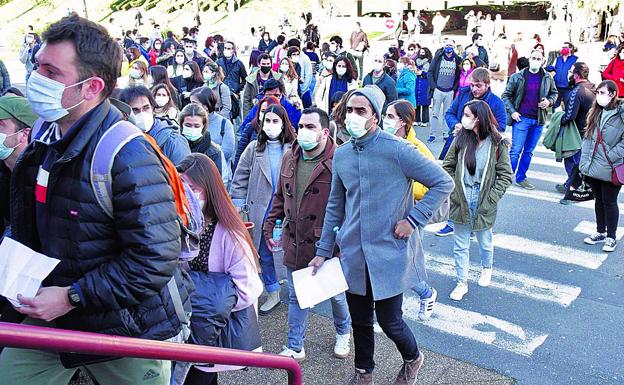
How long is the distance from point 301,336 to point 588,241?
4112 mm

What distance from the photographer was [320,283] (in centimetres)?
412

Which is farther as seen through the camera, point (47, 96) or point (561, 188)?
point (561, 188)

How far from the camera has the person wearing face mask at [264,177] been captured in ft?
18.2

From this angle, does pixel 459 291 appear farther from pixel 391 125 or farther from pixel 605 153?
pixel 605 153

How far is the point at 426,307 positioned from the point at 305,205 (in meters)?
1.56

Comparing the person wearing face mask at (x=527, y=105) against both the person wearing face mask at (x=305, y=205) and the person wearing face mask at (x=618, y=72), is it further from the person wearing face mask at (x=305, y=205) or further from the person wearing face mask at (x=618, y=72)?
the person wearing face mask at (x=305, y=205)

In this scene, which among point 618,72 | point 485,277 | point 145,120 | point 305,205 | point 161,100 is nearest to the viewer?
point 305,205

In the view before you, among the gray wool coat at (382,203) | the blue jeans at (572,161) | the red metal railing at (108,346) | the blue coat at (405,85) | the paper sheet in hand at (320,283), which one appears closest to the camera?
the red metal railing at (108,346)

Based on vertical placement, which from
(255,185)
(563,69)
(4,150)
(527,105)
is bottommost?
(563,69)

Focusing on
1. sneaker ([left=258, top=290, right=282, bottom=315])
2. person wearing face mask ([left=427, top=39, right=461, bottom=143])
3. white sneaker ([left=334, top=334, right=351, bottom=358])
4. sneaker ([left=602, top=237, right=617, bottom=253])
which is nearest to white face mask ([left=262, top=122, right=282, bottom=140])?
sneaker ([left=258, top=290, right=282, bottom=315])

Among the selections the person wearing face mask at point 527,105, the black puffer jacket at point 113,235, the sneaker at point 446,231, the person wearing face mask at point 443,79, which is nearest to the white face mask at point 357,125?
the black puffer jacket at point 113,235

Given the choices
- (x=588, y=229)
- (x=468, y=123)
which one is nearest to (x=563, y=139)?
(x=588, y=229)

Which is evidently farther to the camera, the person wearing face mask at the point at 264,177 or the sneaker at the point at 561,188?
the sneaker at the point at 561,188

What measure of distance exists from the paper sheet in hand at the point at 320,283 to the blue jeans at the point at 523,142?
622 centimetres
